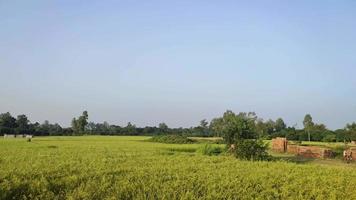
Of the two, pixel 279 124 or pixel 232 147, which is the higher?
pixel 279 124

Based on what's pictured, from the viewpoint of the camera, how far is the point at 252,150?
2495 cm

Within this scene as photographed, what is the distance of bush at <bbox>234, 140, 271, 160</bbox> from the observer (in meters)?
24.5

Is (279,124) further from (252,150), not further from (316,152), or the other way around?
(252,150)

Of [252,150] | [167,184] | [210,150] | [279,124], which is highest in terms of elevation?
[279,124]

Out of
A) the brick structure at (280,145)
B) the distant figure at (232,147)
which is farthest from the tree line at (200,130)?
the distant figure at (232,147)

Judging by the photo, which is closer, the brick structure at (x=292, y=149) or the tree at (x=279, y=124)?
the brick structure at (x=292, y=149)

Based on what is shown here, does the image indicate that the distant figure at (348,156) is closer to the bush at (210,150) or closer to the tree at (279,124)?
the bush at (210,150)

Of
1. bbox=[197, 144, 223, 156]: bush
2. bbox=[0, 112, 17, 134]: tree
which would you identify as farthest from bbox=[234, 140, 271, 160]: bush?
bbox=[0, 112, 17, 134]: tree

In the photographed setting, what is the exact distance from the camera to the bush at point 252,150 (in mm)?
24531

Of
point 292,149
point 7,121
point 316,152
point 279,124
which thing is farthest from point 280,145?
point 7,121

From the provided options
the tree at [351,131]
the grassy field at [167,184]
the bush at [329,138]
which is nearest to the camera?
the grassy field at [167,184]

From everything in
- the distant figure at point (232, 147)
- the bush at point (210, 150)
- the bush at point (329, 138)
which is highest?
the bush at point (329, 138)

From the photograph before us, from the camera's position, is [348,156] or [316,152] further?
[316,152]

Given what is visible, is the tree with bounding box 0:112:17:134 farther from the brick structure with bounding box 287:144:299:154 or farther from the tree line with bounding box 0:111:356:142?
the brick structure with bounding box 287:144:299:154
